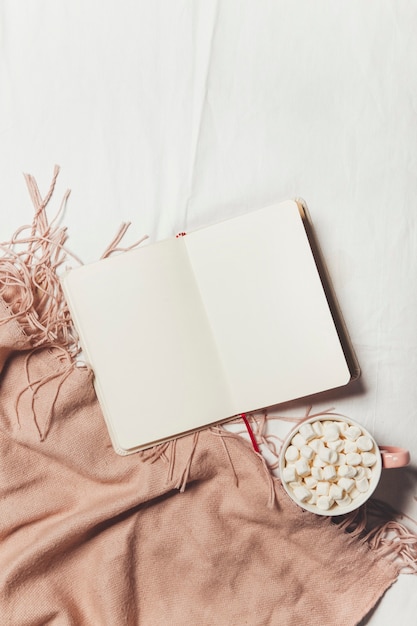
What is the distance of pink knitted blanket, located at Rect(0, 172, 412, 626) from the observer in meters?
0.66

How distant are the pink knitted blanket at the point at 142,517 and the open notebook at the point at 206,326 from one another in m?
0.04

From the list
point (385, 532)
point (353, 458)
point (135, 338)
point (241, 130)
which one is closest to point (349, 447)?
point (353, 458)

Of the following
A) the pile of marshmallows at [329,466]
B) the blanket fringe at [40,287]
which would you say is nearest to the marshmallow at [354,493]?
the pile of marshmallows at [329,466]

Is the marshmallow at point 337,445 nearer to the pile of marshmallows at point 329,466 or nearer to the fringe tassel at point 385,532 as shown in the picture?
the pile of marshmallows at point 329,466

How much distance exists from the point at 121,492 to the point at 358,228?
16.4 inches

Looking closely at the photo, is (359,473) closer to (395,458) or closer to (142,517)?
(395,458)

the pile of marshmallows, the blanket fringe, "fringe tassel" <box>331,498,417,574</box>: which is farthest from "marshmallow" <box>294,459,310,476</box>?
the blanket fringe

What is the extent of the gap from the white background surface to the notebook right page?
0.05 metres

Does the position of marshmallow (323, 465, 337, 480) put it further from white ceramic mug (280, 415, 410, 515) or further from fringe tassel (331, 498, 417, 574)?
fringe tassel (331, 498, 417, 574)

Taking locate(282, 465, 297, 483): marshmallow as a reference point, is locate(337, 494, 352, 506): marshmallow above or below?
below

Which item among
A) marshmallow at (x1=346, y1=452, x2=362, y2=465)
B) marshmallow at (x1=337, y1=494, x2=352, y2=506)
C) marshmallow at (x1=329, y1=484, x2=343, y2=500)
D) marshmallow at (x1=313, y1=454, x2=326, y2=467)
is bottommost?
marshmallow at (x1=337, y1=494, x2=352, y2=506)

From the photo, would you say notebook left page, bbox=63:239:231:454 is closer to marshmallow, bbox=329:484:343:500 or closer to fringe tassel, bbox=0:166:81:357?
fringe tassel, bbox=0:166:81:357

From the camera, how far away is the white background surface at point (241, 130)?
0.69m

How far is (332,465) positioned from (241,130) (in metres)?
0.40
